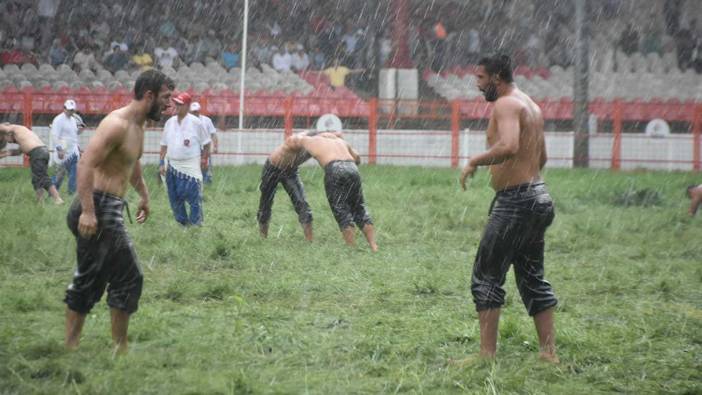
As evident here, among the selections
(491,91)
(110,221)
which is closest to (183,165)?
(110,221)

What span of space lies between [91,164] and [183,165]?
602 cm

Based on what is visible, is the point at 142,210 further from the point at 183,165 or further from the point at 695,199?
the point at 695,199

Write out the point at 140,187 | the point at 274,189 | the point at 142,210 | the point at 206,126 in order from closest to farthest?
the point at 140,187 < the point at 142,210 < the point at 274,189 < the point at 206,126

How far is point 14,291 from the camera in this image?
712cm

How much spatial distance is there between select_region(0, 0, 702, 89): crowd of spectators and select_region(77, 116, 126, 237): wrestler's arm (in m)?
18.2

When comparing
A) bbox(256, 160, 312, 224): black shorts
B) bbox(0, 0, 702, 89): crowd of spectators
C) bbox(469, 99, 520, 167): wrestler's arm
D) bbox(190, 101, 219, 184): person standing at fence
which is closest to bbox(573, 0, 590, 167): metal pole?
bbox(0, 0, 702, 89): crowd of spectators

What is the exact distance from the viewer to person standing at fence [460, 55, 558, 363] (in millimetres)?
5199

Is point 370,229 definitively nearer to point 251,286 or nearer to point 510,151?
point 251,286

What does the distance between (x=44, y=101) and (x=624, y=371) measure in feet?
55.8

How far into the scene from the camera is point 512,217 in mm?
5234

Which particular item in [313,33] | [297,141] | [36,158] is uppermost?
[313,33]

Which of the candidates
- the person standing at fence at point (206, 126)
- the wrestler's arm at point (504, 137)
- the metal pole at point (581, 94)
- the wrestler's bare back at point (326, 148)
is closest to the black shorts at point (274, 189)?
the wrestler's bare back at point (326, 148)

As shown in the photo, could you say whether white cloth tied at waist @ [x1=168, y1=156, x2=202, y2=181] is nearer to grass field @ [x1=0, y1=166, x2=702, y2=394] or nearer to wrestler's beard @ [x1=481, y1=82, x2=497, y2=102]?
grass field @ [x1=0, y1=166, x2=702, y2=394]

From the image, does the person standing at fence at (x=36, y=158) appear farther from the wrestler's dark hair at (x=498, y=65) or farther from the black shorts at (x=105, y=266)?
the wrestler's dark hair at (x=498, y=65)
